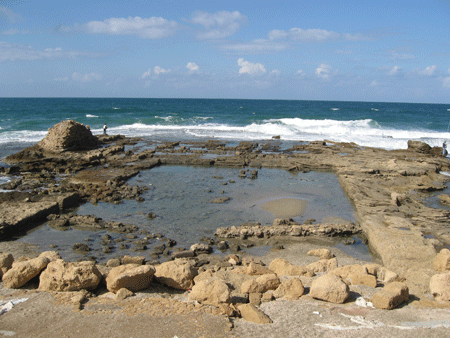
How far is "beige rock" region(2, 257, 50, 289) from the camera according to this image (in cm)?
700

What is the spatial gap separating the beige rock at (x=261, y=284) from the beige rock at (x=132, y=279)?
193cm

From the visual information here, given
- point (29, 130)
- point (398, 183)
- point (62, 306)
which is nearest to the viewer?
point (62, 306)

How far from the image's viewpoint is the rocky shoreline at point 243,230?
22.4ft

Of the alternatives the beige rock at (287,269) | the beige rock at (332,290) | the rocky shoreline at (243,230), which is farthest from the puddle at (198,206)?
the beige rock at (332,290)

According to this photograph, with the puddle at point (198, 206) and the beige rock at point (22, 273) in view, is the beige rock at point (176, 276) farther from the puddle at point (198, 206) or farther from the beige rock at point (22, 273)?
the puddle at point (198, 206)

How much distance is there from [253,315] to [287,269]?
7.71ft

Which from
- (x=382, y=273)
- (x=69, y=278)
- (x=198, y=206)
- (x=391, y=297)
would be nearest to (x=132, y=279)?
(x=69, y=278)

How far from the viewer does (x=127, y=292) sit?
6.74 metres

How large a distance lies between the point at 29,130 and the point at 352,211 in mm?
37555

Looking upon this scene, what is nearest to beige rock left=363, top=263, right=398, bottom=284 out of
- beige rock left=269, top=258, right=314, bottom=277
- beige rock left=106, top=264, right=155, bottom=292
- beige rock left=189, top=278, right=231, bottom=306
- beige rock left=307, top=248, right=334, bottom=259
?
beige rock left=269, top=258, right=314, bottom=277

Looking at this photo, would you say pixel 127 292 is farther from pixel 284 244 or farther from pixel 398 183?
pixel 398 183

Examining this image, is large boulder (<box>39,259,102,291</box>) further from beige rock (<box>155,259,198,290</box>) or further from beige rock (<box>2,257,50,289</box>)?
beige rock (<box>155,259,198,290</box>)

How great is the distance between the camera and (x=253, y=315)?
599 cm

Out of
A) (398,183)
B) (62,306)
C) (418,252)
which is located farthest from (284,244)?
(398,183)
